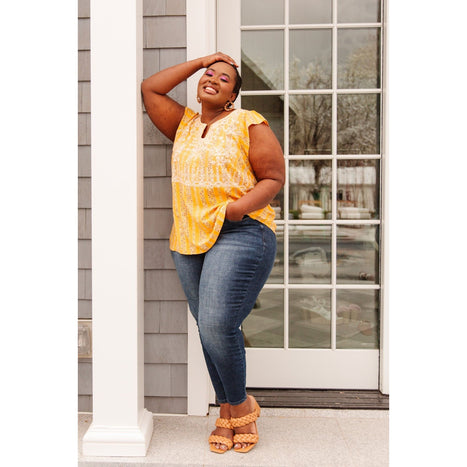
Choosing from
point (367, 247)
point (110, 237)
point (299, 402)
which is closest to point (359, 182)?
point (367, 247)

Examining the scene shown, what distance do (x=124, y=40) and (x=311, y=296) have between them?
1.56 meters

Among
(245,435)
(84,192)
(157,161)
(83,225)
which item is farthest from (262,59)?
(245,435)

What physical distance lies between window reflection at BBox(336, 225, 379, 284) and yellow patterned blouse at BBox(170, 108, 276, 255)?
0.73 meters

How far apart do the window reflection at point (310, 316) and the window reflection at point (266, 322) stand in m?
0.06

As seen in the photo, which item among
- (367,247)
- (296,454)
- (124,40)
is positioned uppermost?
(124,40)

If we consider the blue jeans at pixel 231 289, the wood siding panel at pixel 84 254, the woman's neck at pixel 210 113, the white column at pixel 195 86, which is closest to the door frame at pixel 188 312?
the white column at pixel 195 86

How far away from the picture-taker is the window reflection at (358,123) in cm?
227

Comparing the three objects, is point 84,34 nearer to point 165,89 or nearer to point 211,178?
point 165,89

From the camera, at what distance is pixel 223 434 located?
179cm

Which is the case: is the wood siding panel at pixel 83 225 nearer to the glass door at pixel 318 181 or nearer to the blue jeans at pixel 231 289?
the blue jeans at pixel 231 289

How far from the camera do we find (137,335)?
1.77m

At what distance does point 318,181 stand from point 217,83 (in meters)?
0.86

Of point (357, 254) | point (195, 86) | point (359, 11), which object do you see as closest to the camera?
point (195, 86)

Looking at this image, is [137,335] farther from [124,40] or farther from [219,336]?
[124,40]
